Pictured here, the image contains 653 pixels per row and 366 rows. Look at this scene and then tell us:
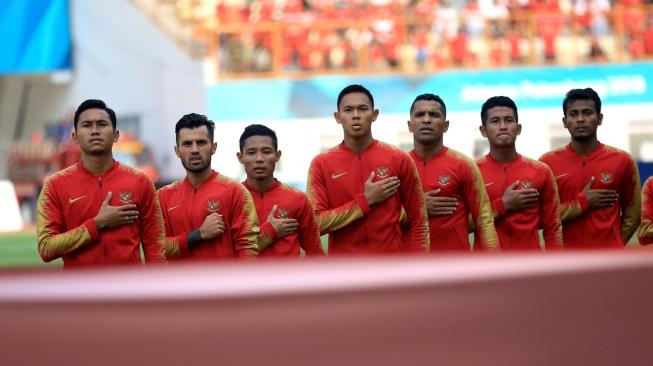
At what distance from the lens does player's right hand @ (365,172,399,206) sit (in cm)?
494

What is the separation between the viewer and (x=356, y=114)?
5.01m

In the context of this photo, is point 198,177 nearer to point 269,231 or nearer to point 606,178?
point 269,231

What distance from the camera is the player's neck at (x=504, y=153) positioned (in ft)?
19.0

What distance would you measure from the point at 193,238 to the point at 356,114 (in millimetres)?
971

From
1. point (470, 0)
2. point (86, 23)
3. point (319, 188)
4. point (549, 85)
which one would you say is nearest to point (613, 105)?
point (549, 85)

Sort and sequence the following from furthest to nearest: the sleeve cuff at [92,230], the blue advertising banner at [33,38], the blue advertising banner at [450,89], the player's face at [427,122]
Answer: the blue advertising banner at [33,38]
the blue advertising banner at [450,89]
the player's face at [427,122]
the sleeve cuff at [92,230]

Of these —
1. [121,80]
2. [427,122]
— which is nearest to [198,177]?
[427,122]

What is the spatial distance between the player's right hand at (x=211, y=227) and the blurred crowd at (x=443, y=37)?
60.3 ft

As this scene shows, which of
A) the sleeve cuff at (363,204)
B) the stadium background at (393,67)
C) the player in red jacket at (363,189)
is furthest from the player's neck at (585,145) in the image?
the stadium background at (393,67)

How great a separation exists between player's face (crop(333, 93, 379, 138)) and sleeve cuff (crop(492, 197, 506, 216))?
3.29 ft

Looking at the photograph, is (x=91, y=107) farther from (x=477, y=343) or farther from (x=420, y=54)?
(x=420, y=54)

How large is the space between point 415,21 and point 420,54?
873 mm

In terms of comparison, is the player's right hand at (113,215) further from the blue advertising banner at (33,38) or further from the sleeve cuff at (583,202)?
the blue advertising banner at (33,38)

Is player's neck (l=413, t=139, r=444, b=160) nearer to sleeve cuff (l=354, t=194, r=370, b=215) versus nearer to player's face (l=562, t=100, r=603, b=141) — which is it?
sleeve cuff (l=354, t=194, r=370, b=215)
